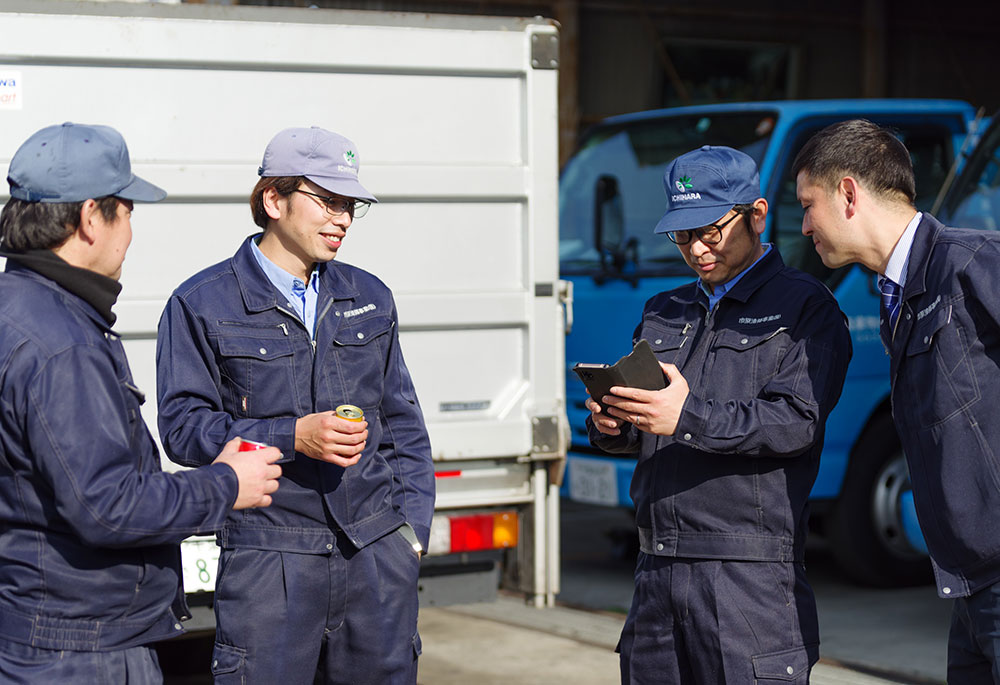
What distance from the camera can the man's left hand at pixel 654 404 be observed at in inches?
115

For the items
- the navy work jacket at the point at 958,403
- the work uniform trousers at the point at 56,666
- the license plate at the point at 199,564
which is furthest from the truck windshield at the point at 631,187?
the work uniform trousers at the point at 56,666

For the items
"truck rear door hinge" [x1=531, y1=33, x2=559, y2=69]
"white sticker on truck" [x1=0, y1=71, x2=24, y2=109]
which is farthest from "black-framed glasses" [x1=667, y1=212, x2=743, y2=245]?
"white sticker on truck" [x1=0, y1=71, x2=24, y2=109]

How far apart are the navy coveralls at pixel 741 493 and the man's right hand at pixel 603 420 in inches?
4.0

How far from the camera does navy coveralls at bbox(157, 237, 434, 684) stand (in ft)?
9.88

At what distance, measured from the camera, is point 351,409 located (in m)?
2.89

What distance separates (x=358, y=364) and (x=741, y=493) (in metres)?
0.97

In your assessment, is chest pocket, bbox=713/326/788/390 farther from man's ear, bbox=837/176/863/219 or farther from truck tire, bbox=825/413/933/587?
truck tire, bbox=825/413/933/587

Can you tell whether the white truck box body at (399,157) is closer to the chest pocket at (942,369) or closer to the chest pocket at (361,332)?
the chest pocket at (361,332)

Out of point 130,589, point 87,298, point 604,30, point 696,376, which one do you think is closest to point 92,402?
point 87,298

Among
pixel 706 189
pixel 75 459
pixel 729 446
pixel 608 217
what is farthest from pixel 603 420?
pixel 608 217

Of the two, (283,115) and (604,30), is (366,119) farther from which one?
(604,30)

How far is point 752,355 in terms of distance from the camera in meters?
3.06

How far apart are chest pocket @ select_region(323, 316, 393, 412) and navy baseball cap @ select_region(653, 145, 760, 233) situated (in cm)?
75

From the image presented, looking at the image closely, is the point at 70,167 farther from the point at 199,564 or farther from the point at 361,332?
the point at 199,564
